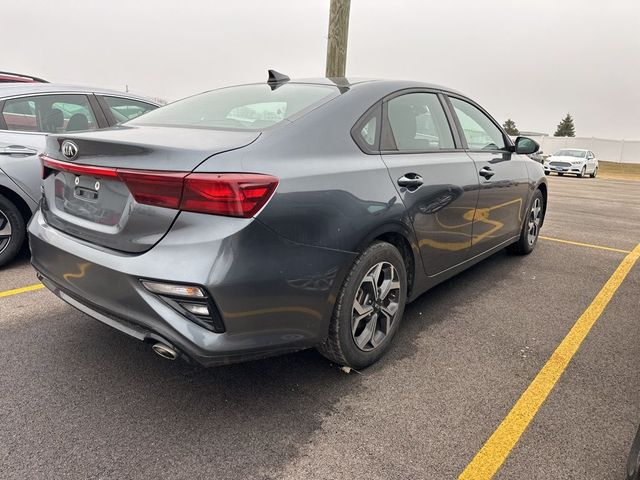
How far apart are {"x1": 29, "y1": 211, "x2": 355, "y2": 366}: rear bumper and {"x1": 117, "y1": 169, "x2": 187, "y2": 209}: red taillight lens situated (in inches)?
3.6

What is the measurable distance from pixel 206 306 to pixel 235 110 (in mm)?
1263

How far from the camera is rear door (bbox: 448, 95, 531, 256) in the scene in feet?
11.7

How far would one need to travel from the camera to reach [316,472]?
1.88 m

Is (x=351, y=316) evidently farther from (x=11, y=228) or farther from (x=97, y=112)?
(x=97, y=112)

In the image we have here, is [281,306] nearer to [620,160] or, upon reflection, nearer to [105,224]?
[105,224]

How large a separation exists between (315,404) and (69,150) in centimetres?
169

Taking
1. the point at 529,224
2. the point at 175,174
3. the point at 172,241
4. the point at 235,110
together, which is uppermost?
the point at 235,110

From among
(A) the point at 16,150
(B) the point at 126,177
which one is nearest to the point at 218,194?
(B) the point at 126,177

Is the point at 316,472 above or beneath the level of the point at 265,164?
beneath

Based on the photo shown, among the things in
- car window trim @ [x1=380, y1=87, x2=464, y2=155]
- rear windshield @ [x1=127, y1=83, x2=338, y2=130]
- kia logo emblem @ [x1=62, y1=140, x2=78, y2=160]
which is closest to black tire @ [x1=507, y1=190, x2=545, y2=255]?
car window trim @ [x1=380, y1=87, x2=464, y2=155]

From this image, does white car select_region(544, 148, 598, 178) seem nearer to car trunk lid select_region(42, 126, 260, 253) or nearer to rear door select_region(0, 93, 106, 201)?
rear door select_region(0, 93, 106, 201)

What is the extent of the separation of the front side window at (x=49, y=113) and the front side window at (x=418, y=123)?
305cm

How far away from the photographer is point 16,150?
3.92 meters

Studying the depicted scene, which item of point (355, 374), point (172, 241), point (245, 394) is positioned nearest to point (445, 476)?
point (355, 374)
